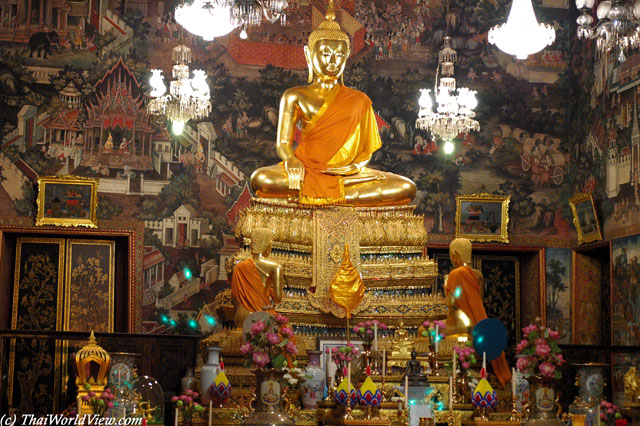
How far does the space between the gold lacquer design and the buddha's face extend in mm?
2419

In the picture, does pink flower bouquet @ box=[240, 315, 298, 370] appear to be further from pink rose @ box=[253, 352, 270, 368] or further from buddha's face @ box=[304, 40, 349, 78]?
buddha's face @ box=[304, 40, 349, 78]

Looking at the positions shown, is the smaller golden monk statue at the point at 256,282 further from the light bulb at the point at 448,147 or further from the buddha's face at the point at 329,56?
the light bulb at the point at 448,147

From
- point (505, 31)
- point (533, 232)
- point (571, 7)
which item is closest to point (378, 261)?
point (505, 31)

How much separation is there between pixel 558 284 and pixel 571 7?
151 inches

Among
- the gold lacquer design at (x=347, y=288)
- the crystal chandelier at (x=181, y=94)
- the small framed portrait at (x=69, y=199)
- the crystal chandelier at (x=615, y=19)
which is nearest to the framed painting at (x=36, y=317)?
the small framed portrait at (x=69, y=199)

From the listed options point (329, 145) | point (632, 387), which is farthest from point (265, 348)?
point (329, 145)

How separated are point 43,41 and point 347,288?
5415mm

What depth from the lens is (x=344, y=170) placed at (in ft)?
34.6

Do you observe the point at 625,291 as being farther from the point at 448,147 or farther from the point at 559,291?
the point at 448,147

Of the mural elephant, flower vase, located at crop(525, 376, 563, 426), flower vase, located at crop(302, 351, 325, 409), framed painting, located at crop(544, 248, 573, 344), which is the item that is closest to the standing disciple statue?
flower vase, located at crop(302, 351, 325, 409)

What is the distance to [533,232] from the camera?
13.1 metres

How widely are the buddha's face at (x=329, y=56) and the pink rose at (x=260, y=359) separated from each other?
17.9 ft

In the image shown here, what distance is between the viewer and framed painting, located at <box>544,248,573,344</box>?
12.9m

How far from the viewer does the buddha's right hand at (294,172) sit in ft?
33.6
